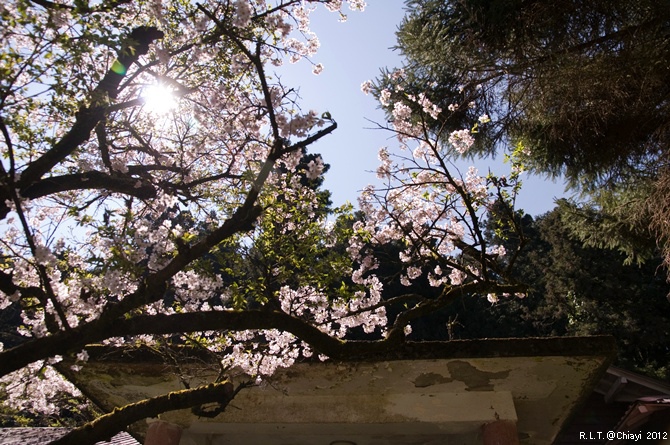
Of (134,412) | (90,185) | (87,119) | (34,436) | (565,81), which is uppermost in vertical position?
(565,81)

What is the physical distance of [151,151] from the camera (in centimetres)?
466

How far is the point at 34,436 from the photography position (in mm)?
7008

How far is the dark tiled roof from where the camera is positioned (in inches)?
263

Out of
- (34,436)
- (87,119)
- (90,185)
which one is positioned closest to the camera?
(87,119)

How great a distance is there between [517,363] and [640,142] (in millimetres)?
5209

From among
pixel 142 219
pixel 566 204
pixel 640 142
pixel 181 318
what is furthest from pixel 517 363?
pixel 566 204

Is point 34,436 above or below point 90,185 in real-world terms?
below

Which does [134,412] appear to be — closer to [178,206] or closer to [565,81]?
[178,206]

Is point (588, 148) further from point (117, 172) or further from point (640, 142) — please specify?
point (117, 172)

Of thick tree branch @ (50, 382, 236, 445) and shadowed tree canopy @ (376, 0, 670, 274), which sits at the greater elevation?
shadowed tree canopy @ (376, 0, 670, 274)

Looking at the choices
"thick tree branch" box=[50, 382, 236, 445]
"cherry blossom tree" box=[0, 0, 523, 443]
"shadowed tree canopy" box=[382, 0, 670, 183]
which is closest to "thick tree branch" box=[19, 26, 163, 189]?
"cherry blossom tree" box=[0, 0, 523, 443]

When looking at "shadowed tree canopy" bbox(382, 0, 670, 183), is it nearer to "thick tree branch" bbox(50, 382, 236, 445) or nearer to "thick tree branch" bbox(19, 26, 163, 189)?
"thick tree branch" bbox(19, 26, 163, 189)

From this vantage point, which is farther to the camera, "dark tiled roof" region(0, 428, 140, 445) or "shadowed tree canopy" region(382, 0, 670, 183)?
"dark tiled roof" region(0, 428, 140, 445)

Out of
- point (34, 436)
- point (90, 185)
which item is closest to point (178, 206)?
point (90, 185)
